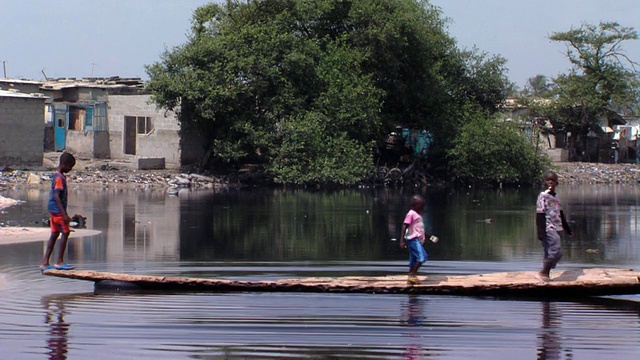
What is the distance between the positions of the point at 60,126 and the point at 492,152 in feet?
69.7

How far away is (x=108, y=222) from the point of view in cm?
2158

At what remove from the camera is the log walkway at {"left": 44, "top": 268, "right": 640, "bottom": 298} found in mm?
10508

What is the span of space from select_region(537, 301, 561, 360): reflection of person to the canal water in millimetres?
22

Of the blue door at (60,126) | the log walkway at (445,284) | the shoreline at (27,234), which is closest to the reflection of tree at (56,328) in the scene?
the log walkway at (445,284)

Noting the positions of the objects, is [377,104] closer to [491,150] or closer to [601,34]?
[491,150]

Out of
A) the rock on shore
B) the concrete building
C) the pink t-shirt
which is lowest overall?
the pink t-shirt

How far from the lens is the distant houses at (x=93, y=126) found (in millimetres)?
36531

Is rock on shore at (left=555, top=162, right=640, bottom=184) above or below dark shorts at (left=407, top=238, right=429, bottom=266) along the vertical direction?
above

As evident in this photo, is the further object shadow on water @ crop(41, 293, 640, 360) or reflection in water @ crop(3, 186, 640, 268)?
reflection in water @ crop(3, 186, 640, 268)

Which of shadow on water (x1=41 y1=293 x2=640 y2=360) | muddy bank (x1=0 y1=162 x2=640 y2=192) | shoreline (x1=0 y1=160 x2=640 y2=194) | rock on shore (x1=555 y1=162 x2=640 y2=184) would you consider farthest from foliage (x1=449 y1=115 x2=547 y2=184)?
shadow on water (x1=41 y1=293 x2=640 y2=360)

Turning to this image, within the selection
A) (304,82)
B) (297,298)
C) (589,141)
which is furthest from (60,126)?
(297,298)

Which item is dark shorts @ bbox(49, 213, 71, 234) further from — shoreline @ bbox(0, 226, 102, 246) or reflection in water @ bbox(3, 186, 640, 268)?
shoreline @ bbox(0, 226, 102, 246)

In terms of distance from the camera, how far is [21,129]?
36406 millimetres

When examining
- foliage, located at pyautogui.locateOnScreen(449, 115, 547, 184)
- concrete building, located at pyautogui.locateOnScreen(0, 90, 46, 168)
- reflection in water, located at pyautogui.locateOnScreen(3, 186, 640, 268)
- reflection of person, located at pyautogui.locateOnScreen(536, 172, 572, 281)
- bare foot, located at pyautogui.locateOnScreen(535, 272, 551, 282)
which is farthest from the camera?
foliage, located at pyautogui.locateOnScreen(449, 115, 547, 184)
